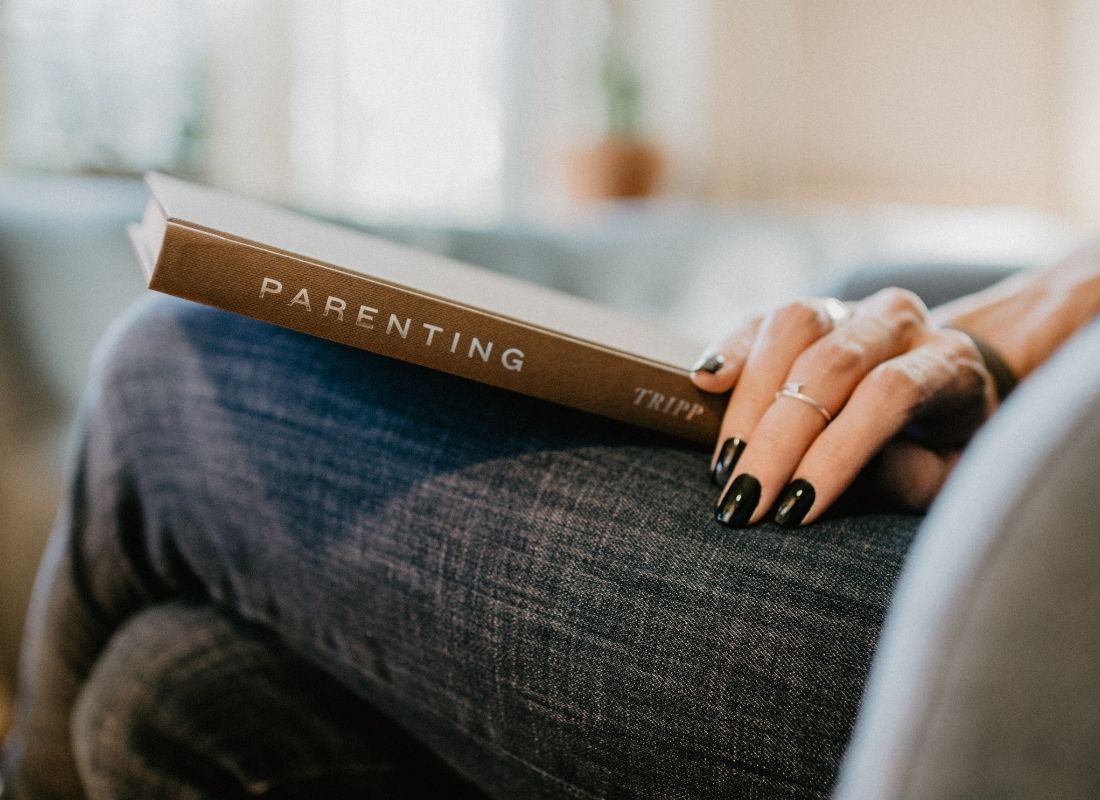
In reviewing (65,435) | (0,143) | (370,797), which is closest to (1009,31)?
(0,143)

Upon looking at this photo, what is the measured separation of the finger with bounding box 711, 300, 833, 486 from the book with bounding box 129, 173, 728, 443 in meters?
0.02

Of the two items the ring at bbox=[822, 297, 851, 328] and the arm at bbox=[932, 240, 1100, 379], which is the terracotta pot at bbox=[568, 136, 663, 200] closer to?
the arm at bbox=[932, 240, 1100, 379]

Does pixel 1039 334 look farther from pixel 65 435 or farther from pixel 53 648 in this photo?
pixel 65 435

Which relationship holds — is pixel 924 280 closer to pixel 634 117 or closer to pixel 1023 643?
pixel 1023 643

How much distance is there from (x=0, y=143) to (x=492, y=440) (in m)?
1.92

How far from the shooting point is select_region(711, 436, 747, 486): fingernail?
0.36 metres

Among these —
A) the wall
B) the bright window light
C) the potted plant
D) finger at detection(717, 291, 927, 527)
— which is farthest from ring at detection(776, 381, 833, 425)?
the wall

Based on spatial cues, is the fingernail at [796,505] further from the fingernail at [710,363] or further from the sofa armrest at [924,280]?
the sofa armrest at [924,280]

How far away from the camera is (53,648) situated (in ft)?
1.71

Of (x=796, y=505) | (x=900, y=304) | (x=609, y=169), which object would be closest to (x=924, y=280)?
(x=900, y=304)

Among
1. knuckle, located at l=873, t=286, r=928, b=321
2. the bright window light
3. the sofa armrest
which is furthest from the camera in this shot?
the bright window light

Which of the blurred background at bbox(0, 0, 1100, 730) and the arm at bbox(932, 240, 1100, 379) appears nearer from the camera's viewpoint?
the arm at bbox(932, 240, 1100, 379)

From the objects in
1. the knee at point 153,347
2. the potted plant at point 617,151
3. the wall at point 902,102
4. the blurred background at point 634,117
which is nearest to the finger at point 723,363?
the knee at point 153,347

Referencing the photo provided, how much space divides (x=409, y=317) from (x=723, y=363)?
0.12m
